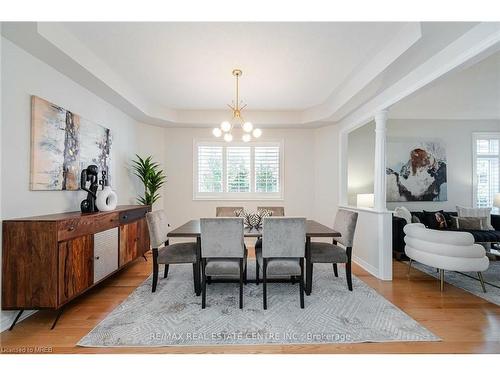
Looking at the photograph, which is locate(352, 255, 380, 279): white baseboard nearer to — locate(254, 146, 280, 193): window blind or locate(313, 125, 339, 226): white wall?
locate(313, 125, 339, 226): white wall

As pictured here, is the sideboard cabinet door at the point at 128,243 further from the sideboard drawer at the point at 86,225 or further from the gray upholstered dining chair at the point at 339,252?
the gray upholstered dining chair at the point at 339,252

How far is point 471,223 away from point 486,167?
2.07 meters

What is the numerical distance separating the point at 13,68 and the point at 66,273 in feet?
6.52

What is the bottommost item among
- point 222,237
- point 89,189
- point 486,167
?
point 222,237

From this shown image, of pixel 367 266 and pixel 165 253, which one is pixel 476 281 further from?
pixel 165 253

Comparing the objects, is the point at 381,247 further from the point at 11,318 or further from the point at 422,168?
the point at 11,318

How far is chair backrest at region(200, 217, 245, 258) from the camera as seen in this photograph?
2465 millimetres

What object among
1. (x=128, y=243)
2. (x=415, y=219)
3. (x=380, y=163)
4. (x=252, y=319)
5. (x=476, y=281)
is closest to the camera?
(x=252, y=319)

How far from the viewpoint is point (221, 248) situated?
250cm

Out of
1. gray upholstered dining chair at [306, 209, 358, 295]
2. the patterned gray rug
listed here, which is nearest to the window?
gray upholstered dining chair at [306, 209, 358, 295]

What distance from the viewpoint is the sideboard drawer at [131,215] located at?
3.26 m

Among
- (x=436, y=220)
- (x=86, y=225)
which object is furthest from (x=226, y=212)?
(x=436, y=220)

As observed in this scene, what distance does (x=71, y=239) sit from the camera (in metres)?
2.25

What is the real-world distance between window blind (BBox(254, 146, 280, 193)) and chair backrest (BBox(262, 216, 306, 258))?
9.16 ft
